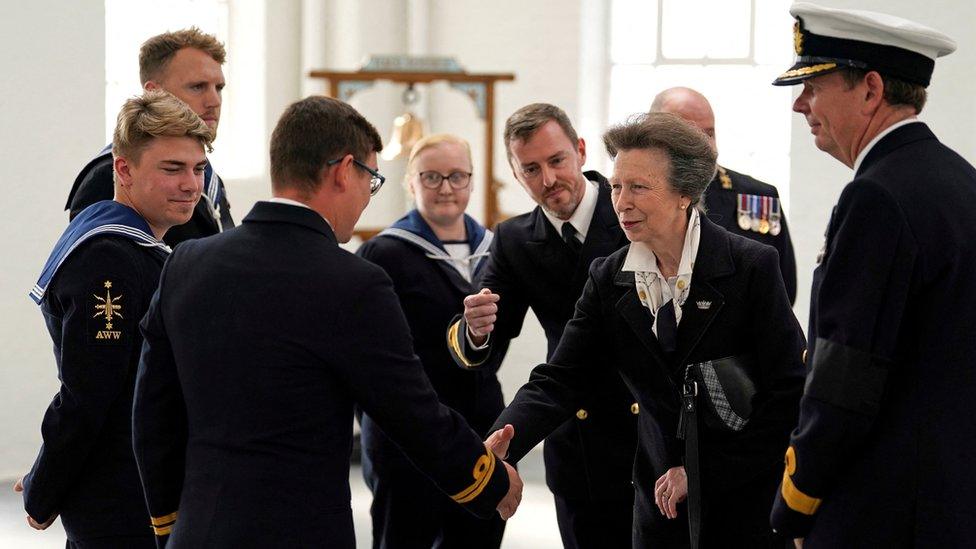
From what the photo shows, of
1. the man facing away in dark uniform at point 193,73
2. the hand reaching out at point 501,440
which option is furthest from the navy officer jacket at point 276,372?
the man facing away in dark uniform at point 193,73

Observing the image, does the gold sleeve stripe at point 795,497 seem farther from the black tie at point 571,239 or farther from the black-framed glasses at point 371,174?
the black tie at point 571,239

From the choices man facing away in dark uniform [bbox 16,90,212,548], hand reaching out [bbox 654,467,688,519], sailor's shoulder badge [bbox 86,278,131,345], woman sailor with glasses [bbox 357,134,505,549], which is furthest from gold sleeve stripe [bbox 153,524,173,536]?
woman sailor with glasses [bbox 357,134,505,549]

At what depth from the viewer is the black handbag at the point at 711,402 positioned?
289 centimetres

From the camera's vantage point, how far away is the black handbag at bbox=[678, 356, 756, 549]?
2891 millimetres

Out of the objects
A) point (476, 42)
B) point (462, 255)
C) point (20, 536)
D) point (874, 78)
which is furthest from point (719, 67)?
point (874, 78)

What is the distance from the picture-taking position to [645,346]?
300 centimetres

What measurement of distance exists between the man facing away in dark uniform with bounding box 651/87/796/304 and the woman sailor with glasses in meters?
1.08

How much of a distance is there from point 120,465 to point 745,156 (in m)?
→ 5.95

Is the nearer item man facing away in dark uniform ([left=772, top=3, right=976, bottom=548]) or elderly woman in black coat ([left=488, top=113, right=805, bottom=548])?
man facing away in dark uniform ([left=772, top=3, right=976, bottom=548])

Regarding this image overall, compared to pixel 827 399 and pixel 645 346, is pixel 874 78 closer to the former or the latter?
pixel 827 399

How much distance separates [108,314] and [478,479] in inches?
35.6

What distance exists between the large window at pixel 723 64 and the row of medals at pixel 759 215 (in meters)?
3.98

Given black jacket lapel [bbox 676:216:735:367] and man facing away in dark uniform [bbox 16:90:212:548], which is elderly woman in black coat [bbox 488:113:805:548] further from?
man facing away in dark uniform [bbox 16:90:212:548]

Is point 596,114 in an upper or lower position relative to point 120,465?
upper
